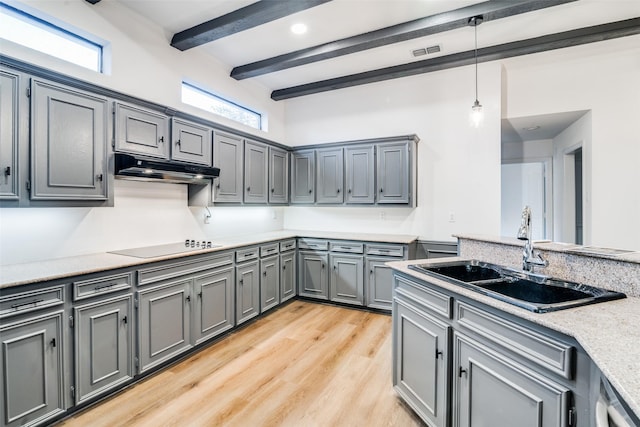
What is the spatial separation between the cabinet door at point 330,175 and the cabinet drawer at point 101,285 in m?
2.74

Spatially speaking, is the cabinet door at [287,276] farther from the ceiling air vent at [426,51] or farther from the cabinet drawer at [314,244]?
the ceiling air vent at [426,51]

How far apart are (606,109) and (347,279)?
3654mm

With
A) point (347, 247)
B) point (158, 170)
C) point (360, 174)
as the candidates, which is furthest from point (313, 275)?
point (158, 170)

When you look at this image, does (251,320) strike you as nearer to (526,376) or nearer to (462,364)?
(462,364)

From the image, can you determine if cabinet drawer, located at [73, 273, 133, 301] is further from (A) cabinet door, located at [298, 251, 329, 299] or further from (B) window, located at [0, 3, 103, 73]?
(A) cabinet door, located at [298, 251, 329, 299]

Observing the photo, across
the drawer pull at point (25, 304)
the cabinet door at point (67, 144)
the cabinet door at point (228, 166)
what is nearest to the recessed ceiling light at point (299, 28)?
the cabinet door at point (228, 166)

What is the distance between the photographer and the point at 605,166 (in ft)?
12.1

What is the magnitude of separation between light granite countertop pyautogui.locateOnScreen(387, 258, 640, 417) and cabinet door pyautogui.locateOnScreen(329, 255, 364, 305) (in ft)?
8.12

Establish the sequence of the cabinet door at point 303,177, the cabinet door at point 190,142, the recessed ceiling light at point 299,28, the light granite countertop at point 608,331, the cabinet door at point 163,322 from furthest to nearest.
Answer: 1. the cabinet door at point 303,177
2. the recessed ceiling light at point 299,28
3. the cabinet door at point 190,142
4. the cabinet door at point 163,322
5. the light granite countertop at point 608,331

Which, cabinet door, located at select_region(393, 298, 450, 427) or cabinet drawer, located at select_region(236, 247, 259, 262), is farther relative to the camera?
cabinet drawer, located at select_region(236, 247, 259, 262)

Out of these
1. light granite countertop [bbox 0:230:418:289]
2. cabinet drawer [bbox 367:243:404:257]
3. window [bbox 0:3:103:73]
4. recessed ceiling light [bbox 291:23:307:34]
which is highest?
recessed ceiling light [bbox 291:23:307:34]

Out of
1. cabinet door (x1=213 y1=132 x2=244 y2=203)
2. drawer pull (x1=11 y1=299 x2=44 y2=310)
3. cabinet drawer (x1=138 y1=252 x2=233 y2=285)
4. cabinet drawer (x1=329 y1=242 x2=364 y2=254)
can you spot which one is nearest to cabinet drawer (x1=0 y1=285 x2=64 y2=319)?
drawer pull (x1=11 y1=299 x2=44 y2=310)

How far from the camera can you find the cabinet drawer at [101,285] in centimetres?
202

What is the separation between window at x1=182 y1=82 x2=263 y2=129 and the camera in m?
3.73
